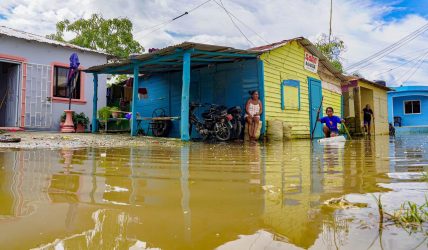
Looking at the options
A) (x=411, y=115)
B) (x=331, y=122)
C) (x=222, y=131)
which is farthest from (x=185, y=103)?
(x=411, y=115)

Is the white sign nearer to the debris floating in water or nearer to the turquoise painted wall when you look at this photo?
the turquoise painted wall

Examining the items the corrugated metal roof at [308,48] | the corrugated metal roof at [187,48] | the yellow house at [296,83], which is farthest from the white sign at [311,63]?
the corrugated metal roof at [187,48]

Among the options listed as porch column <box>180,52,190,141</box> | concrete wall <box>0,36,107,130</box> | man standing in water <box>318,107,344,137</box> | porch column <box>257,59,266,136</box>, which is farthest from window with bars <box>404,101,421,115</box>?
porch column <box>180,52,190,141</box>

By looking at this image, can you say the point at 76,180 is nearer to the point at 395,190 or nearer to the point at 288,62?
the point at 395,190

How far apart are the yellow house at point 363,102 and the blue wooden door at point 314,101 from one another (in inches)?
110

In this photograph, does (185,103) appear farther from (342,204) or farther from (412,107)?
(412,107)

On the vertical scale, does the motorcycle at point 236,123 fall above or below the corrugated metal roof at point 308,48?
below

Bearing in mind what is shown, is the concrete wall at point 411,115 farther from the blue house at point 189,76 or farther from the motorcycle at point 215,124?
the motorcycle at point 215,124

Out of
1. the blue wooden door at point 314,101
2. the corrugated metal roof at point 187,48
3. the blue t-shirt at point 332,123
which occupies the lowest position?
the blue t-shirt at point 332,123

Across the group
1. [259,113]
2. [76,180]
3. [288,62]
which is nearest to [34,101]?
[259,113]

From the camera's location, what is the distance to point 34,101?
1138 cm

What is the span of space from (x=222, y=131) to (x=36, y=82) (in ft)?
23.8

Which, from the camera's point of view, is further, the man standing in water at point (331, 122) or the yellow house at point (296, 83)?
the yellow house at point (296, 83)

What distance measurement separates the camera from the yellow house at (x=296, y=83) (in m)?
9.85
